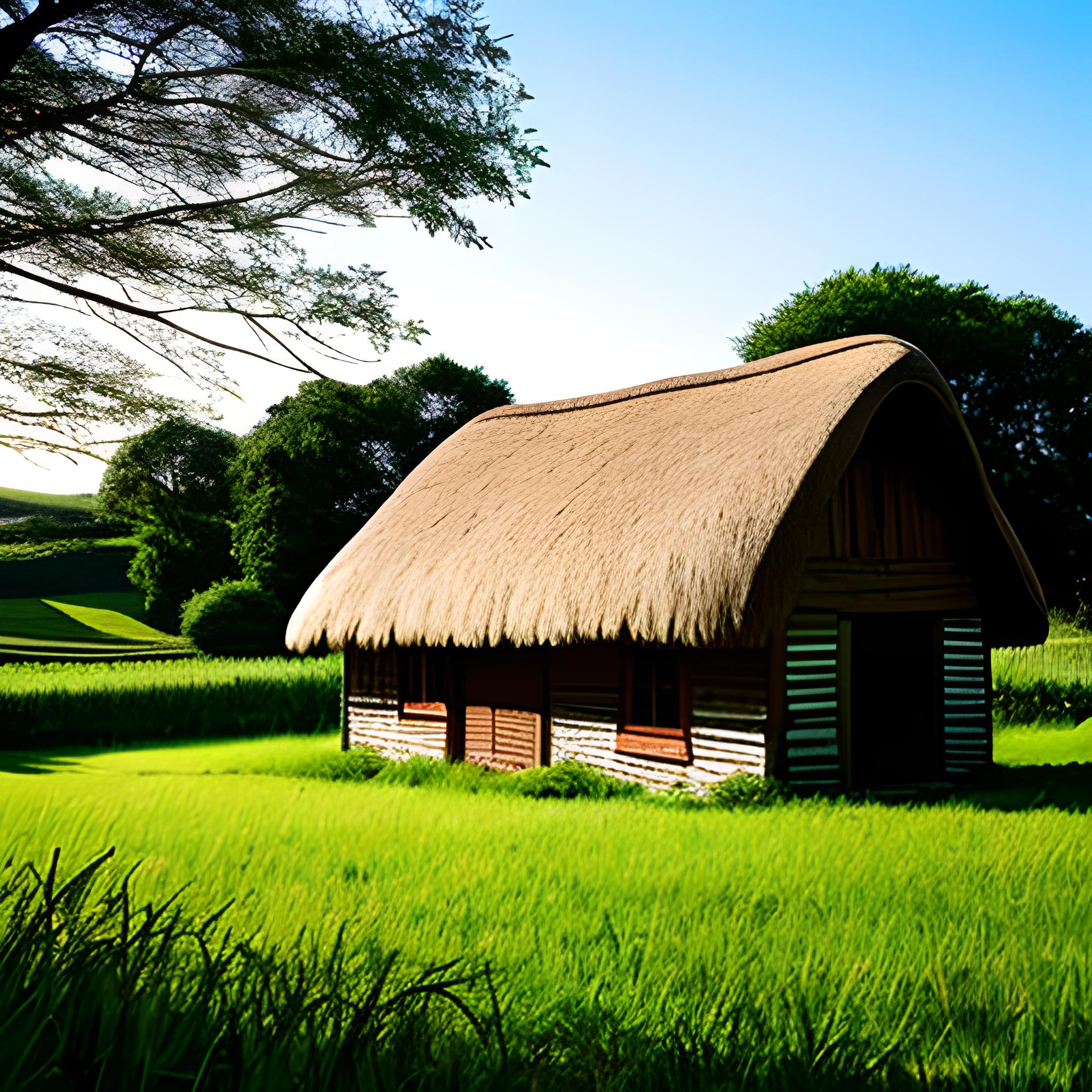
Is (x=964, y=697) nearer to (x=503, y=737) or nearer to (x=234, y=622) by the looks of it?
(x=503, y=737)

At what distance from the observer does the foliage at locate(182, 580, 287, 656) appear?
29562mm

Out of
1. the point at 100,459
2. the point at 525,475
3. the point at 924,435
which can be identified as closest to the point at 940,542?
the point at 924,435

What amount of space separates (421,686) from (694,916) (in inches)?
463

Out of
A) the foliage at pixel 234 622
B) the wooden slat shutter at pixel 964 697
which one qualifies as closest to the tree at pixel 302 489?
the foliage at pixel 234 622

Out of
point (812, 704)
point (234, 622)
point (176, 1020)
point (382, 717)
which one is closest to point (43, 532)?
point (234, 622)

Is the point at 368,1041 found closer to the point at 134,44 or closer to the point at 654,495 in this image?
the point at 134,44

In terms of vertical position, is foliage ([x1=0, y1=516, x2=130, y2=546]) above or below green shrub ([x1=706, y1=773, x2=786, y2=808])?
above

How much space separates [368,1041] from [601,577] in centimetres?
997

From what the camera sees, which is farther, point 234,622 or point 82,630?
point 82,630

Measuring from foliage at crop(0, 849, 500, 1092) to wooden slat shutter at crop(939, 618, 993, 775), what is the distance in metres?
12.5

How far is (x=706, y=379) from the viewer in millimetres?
16328

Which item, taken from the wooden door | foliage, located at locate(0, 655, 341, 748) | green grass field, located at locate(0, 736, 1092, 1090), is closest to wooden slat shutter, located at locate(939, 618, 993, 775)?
green grass field, located at locate(0, 736, 1092, 1090)

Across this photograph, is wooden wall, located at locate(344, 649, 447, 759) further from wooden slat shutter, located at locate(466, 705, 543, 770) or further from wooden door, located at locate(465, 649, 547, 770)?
wooden door, located at locate(465, 649, 547, 770)

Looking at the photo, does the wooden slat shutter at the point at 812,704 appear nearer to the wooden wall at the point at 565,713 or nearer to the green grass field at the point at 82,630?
the wooden wall at the point at 565,713
